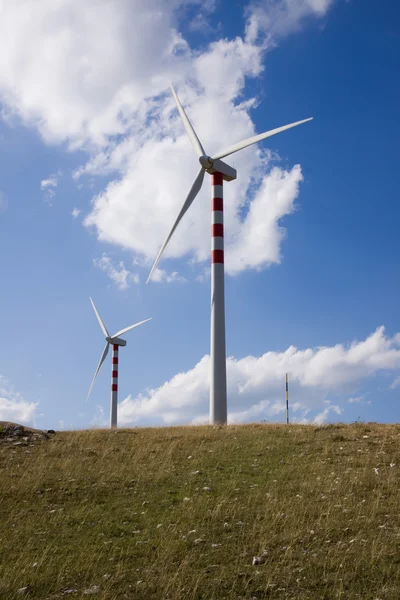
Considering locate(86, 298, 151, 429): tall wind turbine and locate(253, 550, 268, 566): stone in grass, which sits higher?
locate(86, 298, 151, 429): tall wind turbine

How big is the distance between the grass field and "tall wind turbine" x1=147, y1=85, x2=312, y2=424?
32.0ft

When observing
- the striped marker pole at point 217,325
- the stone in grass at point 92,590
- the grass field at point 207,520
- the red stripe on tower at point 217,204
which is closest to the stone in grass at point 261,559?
the grass field at point 207,520

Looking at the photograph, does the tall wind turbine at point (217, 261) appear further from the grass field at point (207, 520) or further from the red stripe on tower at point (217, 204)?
the grass field at point (207, 520)

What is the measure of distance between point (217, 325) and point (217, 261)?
369 cm

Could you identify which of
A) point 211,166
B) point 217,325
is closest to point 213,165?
point 211,166

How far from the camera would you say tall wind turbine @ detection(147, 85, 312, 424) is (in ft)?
109

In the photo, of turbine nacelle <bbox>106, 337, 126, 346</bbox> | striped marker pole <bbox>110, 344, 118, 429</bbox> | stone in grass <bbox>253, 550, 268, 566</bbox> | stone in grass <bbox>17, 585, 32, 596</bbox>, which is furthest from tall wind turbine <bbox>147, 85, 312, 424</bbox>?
turbine nacelle <bbox>106, 337, 126, 346</bbox>

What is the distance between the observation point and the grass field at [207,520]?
10211mm

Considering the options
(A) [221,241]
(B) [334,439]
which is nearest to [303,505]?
(B) [334,439]

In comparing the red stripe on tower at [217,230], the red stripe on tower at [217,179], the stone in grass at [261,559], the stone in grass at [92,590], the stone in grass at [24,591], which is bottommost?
the stone in grass at [24,591]

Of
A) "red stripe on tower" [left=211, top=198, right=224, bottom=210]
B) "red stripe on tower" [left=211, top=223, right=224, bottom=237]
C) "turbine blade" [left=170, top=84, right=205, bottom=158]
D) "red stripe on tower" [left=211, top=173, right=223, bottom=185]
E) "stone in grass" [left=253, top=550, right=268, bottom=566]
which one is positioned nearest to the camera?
"stone in grass" [left=253, top=550, right=268, bottom=566]

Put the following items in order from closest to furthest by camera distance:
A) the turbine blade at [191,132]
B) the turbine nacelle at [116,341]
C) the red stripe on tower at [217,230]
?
the red stripe on tower at [217,230], the turbine blade at [191,132], the turbine nacelle at [116,341]

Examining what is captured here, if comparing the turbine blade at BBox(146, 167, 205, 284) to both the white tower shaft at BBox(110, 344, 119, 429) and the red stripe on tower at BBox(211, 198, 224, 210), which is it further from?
the white tower shaft at BBox(110, 344, 119, 429)

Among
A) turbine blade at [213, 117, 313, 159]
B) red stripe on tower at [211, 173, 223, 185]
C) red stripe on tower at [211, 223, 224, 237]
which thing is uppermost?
turbine blade at [213, 117, 313, 159]
